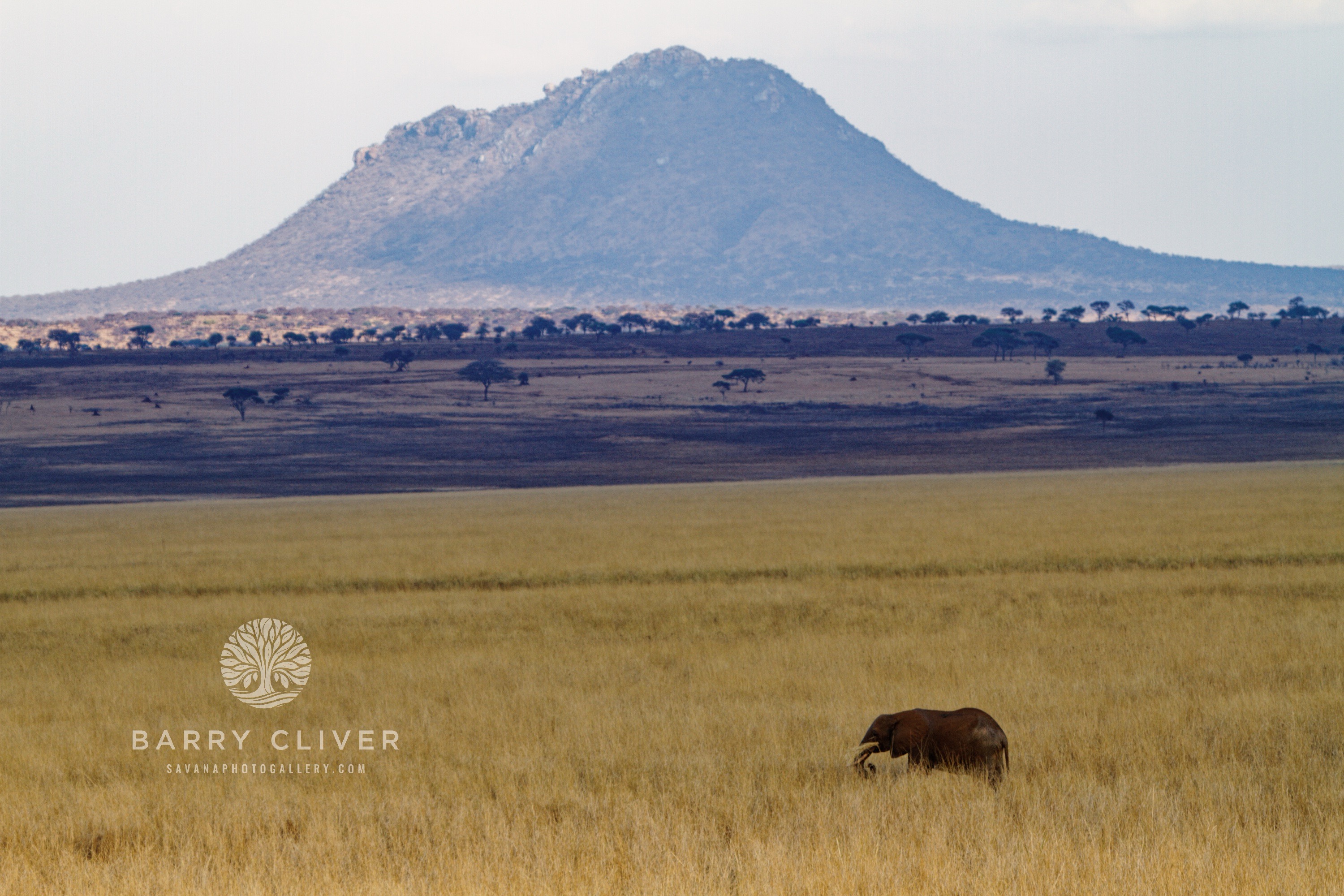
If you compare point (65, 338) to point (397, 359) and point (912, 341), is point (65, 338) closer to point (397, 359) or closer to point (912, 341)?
point (397, 359)

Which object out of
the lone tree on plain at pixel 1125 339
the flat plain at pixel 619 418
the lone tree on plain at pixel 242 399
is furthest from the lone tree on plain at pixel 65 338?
the lone tree on plain at pixel 1125 339

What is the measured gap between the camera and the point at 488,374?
106 m

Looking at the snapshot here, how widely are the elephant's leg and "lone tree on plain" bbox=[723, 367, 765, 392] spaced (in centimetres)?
9261

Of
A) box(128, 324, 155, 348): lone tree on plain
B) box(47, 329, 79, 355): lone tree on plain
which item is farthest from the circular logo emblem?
box(128, 324, 155, 348): lone tree on plain

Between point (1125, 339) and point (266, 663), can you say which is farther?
point (1125, 339)

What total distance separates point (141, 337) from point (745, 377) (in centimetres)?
9136

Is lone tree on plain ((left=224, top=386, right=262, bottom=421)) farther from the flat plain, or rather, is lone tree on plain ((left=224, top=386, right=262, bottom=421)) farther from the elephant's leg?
the elephant's leg

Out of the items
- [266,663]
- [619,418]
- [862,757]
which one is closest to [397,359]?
[619,418]

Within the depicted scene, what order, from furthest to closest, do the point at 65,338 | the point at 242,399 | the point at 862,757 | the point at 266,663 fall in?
the point at 65,338 → the point at 242,399 → the point at 266,663 → the point at 862,757

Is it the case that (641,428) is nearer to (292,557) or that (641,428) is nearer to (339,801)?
(292,557)

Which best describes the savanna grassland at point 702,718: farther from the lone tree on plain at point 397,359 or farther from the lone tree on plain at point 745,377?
the lone tree on plain at point 397,359

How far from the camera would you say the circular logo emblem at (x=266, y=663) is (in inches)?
604

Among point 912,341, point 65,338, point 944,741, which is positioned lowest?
point 944,741

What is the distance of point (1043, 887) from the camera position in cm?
761
